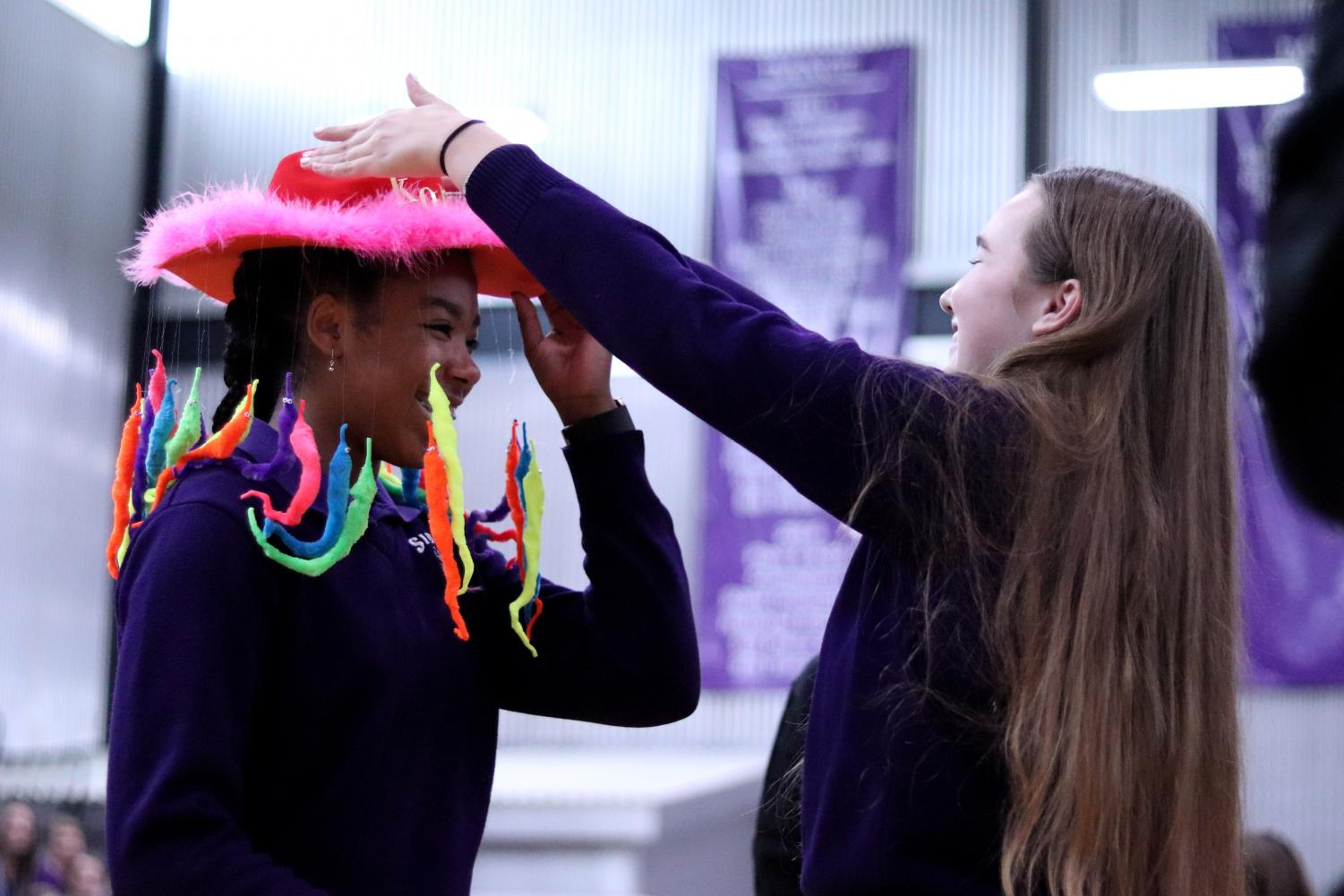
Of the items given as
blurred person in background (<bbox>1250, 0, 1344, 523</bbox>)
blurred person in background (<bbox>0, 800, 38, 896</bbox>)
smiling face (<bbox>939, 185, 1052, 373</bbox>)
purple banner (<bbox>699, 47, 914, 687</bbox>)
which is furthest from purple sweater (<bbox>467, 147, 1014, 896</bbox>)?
Result: purple banner (<bbox>699, 47, 914, 687</bbox>)

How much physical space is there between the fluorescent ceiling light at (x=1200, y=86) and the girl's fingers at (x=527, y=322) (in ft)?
14.1

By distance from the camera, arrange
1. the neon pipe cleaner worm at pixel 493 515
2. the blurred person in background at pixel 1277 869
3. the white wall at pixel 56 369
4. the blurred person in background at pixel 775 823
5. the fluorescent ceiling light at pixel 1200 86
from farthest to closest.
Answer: the fluorescent ceiling light at pixel 1200 86
the white wall at pixel 56 369
the blurred person in background at pixel 1277 869
the blurred person in background at pixel 775 823
the neon pipe cleaner worm at pixel 493 515

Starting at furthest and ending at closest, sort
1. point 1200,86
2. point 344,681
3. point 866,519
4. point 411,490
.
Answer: point 1200,86, point 411,490, point 344,681, point 866,519

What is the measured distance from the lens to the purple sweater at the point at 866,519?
1.13 metres

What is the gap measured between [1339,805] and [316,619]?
4.85 metres

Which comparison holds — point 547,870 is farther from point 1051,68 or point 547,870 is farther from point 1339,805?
point 1051,68

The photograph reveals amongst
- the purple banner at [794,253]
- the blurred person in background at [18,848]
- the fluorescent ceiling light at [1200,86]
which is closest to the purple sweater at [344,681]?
the blurred person in background at [18,848]

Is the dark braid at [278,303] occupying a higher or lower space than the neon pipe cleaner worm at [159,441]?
higher

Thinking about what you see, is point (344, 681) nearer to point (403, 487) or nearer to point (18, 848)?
point (403, 487)

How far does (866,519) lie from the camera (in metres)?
1.14

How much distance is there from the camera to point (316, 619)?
1.28 meters

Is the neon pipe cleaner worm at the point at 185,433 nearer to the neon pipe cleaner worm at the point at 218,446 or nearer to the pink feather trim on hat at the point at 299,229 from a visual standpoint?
the neon pipe cleaner worm at the point at 218,446

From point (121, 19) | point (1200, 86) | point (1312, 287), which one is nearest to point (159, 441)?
point (1312, 287)

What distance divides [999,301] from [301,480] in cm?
62
